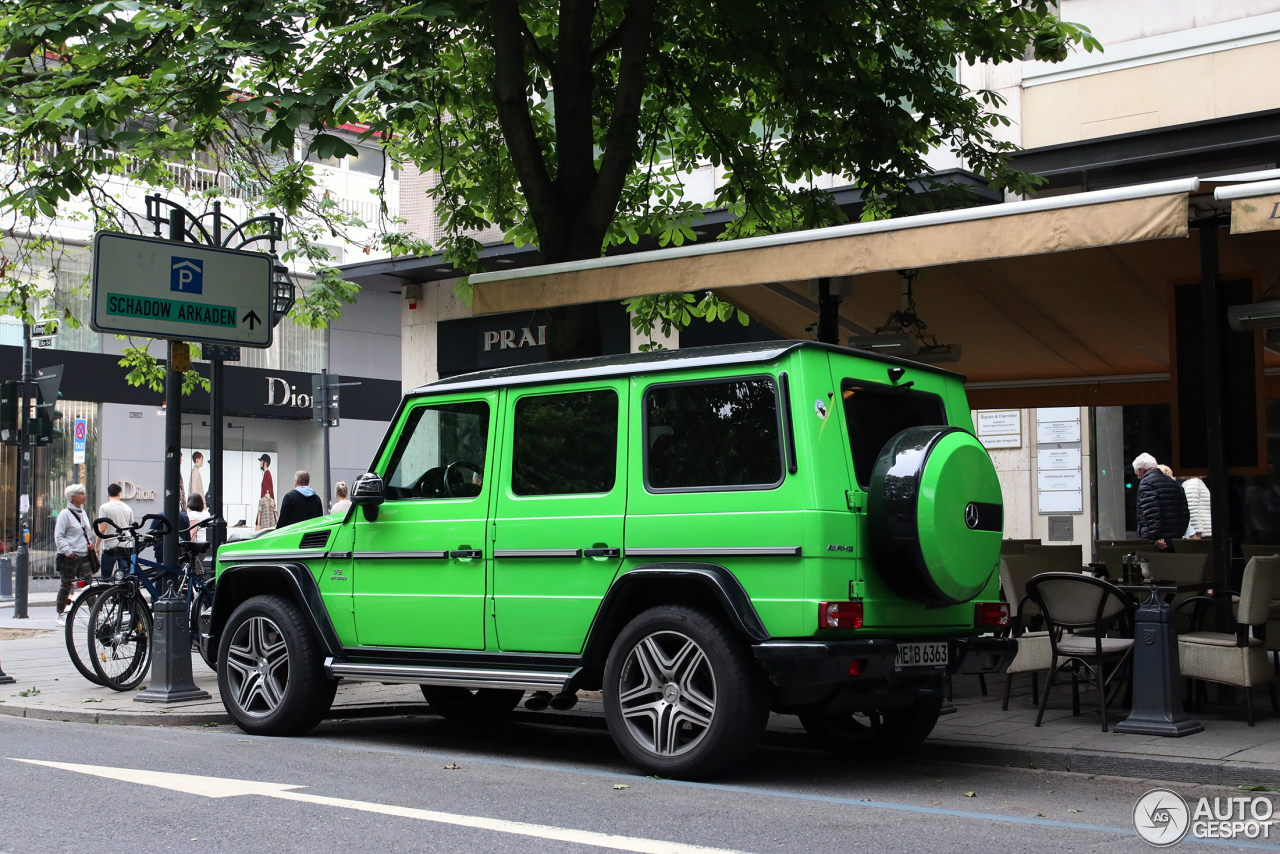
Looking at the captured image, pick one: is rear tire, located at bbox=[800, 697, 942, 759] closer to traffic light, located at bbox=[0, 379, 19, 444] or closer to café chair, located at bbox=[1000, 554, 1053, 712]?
café chair, located at bbox=[1000, 554, 1053, 712]

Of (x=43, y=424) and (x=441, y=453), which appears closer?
(x=441, y=453)

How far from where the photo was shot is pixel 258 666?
8328 mm

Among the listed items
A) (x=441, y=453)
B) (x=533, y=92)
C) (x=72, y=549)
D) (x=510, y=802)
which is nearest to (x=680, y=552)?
(x=510, y=802)

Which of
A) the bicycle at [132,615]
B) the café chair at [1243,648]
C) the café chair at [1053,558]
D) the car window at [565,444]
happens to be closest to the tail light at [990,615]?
the café chair at [1243,648]

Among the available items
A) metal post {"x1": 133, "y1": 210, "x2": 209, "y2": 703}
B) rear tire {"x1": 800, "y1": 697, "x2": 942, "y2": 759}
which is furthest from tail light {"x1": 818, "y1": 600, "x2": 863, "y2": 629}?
metal post {"x1": 133, "y1": 210, "x2": 209, "y2": 703}

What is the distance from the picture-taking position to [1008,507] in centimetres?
1716

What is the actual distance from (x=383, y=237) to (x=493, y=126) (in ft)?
5.49

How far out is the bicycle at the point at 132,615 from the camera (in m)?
10.5

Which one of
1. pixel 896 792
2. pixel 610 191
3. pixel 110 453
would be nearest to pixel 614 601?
pixel 896 792

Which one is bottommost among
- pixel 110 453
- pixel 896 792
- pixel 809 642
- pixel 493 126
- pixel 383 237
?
pixel 896 792

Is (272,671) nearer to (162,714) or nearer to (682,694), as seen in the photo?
(162,714)

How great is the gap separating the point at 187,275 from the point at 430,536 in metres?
4.10

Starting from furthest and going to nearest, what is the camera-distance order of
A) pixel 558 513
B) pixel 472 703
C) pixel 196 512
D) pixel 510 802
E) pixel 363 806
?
pixel 196 512 → pixel 472 703 → pixel 558 513 → pixel 510 802 → pixel 363 806

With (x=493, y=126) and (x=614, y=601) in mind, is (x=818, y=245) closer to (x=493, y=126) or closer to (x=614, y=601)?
(x=614, y=601)
